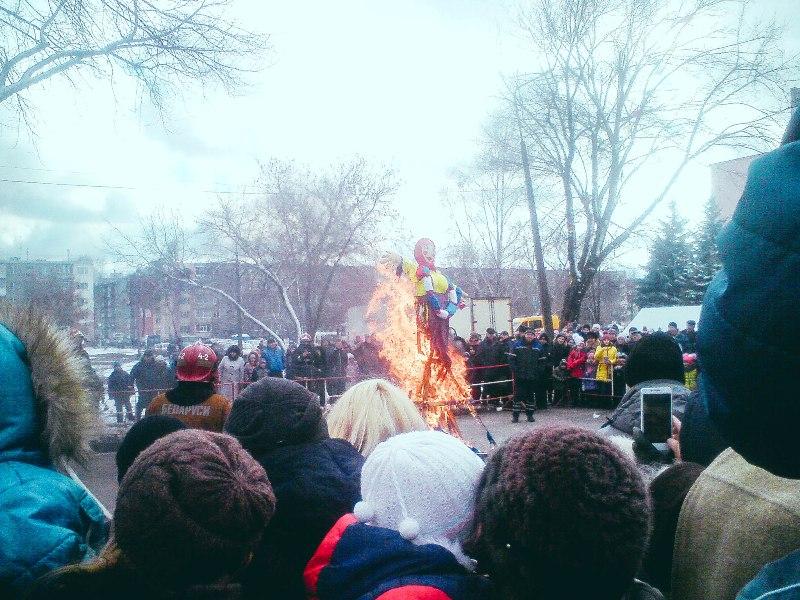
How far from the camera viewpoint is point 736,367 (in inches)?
36.6

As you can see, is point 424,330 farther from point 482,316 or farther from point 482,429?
point 482,316

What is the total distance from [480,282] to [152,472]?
1753 inches

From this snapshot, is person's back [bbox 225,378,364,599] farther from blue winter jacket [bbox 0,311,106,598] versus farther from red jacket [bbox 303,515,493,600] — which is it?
blue winter jacket [bbox 0,311,106,598]

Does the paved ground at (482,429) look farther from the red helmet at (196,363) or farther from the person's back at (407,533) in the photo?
the person's back at (407,533)

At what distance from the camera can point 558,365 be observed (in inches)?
682

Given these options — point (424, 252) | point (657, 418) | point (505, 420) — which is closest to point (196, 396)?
point (657, 418)

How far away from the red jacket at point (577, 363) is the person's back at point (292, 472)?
14836mm

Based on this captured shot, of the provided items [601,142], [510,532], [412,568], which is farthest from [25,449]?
[601,142]

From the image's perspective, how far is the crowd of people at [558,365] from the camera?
15.9 metres

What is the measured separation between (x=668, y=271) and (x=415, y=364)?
117 ft

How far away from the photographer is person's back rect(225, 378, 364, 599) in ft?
7.41

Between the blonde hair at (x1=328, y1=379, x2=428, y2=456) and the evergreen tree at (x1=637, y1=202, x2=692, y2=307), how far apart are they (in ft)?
128

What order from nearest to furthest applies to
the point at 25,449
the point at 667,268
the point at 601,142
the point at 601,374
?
the point at 25,449
the point at 601,374
the point at 601,142
the point at 667,268

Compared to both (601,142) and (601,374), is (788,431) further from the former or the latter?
(601,142)
